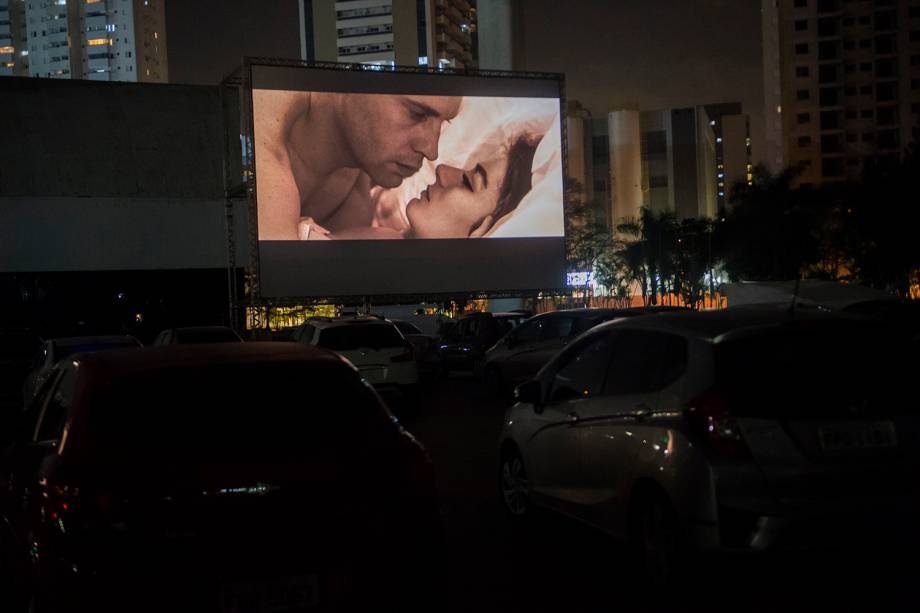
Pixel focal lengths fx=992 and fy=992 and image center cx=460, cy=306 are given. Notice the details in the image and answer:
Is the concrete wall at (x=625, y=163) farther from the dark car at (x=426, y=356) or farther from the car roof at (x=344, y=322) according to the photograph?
the car roof at (x=344, y=322)

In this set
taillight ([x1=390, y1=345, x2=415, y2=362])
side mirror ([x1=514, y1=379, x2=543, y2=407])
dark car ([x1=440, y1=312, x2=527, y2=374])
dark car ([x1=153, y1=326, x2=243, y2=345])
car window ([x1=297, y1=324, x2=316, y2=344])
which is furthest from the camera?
dark car ([x1=440, y1=312, x2=527, y2=374])

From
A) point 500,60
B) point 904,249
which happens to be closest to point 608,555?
point 904,249

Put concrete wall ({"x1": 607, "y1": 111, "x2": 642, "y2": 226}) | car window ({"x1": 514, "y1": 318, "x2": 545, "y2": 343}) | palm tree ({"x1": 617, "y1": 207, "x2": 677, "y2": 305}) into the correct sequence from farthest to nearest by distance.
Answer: concrete wall ({"x1": 607, "y1": 111, "x2": 642, "y2": 226}) → palm tree ({"x1": 617, "y1": 207, "x2": 677, "y2": 305}) → car window ({"x1": 514, "y1": 318, "x2": 545, "y2": 343})

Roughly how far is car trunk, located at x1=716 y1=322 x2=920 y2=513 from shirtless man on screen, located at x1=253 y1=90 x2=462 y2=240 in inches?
996

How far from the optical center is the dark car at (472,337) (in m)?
23.0

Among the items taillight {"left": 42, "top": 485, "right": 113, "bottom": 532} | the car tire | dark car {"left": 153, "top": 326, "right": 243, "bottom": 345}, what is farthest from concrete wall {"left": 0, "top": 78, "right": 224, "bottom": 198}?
taillight {"left": 42, "top": 485, "right": 113, "bottom": 532}

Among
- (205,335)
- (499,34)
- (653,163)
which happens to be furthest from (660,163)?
(205,335)

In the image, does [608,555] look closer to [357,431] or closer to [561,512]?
[561,512]

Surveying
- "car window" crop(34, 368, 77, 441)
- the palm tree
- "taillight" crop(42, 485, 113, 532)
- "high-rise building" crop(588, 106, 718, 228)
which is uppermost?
"high-rise building" crop(588, 106, 718, 228)

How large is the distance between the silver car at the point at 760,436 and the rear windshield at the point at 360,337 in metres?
10.2

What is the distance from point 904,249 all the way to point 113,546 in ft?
149

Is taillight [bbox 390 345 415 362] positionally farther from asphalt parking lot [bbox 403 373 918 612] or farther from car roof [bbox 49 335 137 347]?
asphalt parking lot [bbox 403 373 918 612]

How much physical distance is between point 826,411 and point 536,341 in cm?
1232

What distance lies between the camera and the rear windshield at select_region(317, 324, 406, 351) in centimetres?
1564
